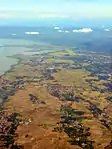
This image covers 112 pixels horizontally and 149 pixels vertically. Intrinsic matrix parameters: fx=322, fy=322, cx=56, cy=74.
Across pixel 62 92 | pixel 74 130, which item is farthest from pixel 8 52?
pixel 74 130

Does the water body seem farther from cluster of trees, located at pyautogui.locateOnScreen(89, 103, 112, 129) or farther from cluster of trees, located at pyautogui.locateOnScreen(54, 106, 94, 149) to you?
cluster of trees, located at pyautogui.locateOnScreen(54, 106, 94, 149)

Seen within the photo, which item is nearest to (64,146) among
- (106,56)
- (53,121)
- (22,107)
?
(53,121)

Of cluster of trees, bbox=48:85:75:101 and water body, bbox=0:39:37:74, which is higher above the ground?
water body, bbox=0:39:37:74

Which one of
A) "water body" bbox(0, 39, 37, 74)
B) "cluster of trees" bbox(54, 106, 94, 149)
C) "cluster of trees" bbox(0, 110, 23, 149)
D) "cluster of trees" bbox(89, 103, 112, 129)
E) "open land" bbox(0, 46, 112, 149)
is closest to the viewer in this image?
"cluster of trees" bbox(0, 110, 23, 149)

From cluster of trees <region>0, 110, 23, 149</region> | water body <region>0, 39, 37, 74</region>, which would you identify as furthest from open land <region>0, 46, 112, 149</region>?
water body <region>0, 39, 37, 74</region>

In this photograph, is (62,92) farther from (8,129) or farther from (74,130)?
(8,129)

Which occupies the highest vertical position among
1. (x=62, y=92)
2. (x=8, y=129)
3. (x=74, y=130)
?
(x=62, y=92)

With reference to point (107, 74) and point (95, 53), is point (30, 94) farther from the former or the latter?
point (95, 53)

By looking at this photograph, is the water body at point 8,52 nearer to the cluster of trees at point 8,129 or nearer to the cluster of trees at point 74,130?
the cluster of trees at point 8,129
